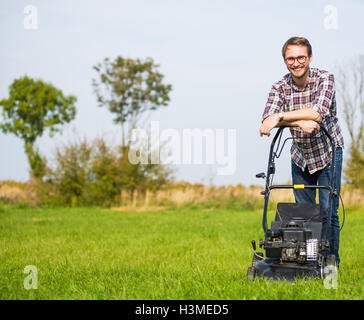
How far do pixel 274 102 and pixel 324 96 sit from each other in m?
0.44

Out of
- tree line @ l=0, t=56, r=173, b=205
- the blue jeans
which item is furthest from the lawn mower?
tree line @ l=0, t=56, r=173, b=205

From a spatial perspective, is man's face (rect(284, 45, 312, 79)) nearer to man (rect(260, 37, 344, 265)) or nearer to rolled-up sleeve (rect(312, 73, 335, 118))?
man (rect(260, 37, 344, 265))

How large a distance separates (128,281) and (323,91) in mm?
2371

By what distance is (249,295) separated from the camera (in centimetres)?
340

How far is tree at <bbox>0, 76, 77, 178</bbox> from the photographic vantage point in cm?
3538

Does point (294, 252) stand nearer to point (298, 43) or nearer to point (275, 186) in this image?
point (275, 186)

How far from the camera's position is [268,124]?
3982 millimetres

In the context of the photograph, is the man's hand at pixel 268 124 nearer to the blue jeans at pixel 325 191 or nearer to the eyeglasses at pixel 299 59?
the eyeglasses at pixel 299 59

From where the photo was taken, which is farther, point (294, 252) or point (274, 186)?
point (274, 186)

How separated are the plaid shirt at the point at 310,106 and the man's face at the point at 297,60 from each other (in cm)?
18

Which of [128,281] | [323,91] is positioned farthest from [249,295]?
[323,91]

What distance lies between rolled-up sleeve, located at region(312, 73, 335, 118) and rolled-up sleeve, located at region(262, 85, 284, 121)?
1.04ft

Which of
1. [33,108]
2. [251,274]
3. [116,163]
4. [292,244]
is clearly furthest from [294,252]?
[33,108]

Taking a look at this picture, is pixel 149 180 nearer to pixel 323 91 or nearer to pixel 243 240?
pixel 243 240
